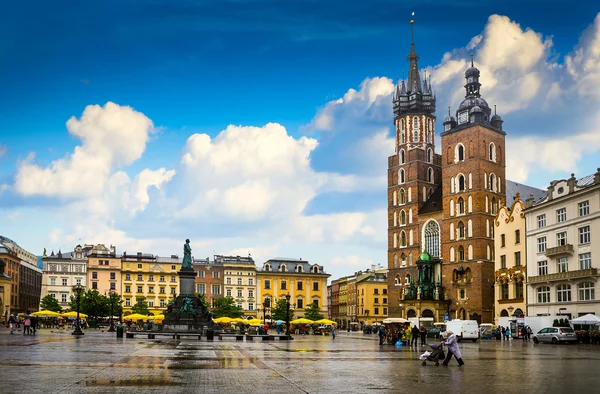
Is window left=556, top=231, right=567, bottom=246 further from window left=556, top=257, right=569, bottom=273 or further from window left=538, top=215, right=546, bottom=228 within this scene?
window left=538, top=215, right=546, bottom=228

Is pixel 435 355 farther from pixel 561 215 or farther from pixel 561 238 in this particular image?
pixel 561 215

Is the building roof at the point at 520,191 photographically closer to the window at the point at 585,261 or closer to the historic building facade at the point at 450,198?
the historic building facade at the point at 450,198

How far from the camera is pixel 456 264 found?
96875 mm

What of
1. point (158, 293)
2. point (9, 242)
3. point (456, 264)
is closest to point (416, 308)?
point (456, 264)

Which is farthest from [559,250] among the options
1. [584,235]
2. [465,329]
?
[465,329]

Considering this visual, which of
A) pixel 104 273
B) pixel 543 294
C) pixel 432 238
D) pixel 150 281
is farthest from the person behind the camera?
pixel 150 281

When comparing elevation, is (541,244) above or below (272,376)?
above

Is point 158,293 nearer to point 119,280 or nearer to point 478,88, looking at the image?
point 119,280

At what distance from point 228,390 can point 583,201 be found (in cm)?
5376

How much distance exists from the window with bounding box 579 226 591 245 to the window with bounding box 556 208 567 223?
3063mm

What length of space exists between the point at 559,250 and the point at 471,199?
1186 inches

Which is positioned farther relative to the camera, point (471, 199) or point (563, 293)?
point (471, 199)

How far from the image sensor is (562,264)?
220ft

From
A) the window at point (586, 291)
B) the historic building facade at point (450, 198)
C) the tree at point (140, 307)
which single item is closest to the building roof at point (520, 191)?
the historic building facade at point (450, 198)
